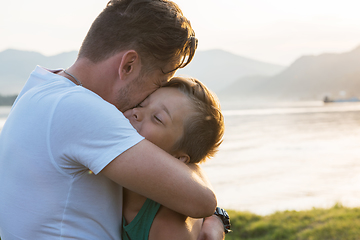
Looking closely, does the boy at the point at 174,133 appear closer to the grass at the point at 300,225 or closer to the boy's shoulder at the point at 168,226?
the boy's shoulder at the point at 168,226

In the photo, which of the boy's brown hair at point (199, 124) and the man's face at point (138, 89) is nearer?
the man's face at point (138, 89)

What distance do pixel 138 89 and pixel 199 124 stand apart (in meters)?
0.58

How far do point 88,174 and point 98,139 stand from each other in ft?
1.05

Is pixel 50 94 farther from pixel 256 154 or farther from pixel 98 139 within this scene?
pixel 256 154

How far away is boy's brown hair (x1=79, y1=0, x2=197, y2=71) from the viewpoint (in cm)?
219

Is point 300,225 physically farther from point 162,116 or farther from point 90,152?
point 90,152

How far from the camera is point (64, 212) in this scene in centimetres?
176

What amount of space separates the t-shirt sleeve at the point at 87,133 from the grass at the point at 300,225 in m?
5.42

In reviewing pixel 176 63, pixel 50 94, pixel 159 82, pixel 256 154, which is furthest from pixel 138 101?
pixel 256 154

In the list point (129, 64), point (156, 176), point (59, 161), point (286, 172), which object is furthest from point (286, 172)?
point (59, 161)

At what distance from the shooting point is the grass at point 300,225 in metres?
5.90

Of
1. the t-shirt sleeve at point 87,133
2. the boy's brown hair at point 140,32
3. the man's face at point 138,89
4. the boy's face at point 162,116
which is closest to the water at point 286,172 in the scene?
the boy's face at point 162,116

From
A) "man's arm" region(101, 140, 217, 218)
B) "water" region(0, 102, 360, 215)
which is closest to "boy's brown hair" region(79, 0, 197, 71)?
"man's arm" region(101, 140, 217, 218)

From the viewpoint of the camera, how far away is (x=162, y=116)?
251 centimetres
